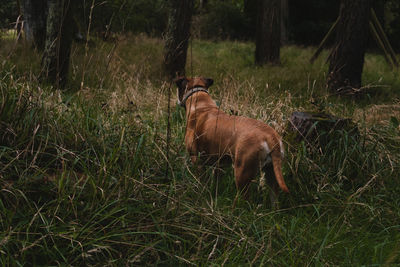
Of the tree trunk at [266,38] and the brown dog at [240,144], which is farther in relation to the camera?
the tree trunk at [266,38]

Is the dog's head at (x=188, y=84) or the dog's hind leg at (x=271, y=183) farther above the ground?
the dog's head at (x=188, y=84)

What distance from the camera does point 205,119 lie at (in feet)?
11.8

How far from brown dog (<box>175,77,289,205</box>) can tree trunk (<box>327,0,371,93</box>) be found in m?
4.00

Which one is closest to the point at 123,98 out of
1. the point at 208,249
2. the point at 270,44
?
the point at 208,249

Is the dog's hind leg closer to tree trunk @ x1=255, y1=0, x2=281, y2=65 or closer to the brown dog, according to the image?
the brown dog

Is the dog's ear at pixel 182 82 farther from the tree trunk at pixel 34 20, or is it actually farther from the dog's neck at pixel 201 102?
the tree trunk at pixel 34 20

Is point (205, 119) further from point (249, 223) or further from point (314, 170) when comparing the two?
point (249, 223)

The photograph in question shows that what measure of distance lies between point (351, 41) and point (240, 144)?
4.82 meters

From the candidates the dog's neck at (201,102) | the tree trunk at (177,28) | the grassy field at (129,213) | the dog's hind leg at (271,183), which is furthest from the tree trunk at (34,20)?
the dog's hind leg at (271,183)

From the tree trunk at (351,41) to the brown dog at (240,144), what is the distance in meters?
4.00

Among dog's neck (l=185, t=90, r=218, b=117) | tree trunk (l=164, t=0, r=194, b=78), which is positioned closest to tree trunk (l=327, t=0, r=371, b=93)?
tree trunk (l=164, t=0, r=194, b=78)

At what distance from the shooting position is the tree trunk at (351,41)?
673cm

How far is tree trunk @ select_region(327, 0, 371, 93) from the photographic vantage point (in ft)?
22.1

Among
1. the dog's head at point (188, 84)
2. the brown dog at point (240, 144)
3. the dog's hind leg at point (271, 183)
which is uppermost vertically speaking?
the dog's head at point (188, 84)
